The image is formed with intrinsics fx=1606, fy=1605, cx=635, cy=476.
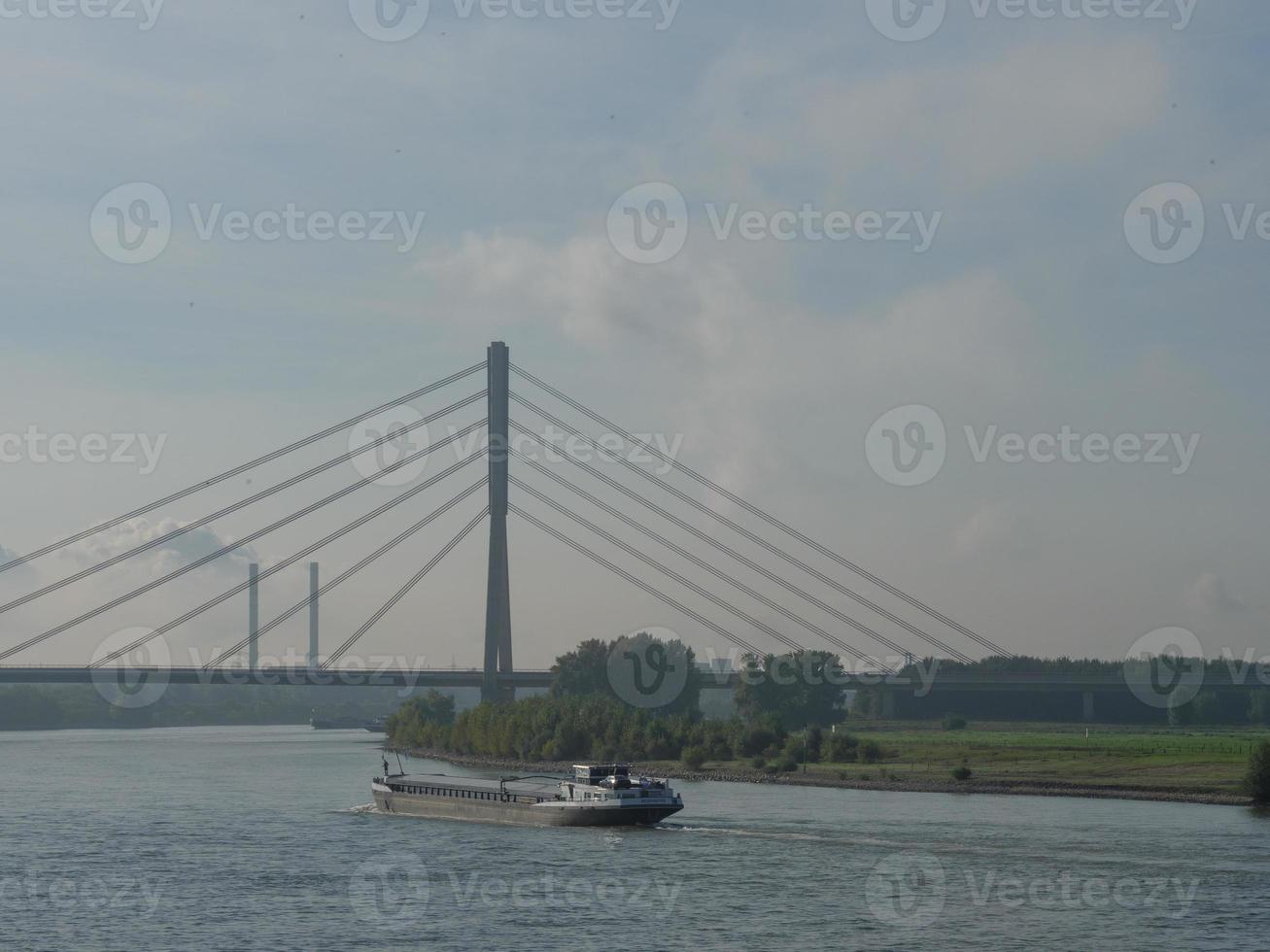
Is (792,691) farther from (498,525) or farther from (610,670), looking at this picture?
(498,525)

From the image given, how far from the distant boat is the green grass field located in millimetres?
22148

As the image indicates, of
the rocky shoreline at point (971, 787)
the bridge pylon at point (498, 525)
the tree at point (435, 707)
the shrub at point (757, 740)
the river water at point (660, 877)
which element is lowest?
the river water at point (660, 877)

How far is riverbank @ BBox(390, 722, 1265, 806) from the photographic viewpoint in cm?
8138

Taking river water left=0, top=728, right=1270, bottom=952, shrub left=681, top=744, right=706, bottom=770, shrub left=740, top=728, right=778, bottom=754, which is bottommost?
→ river water left=0, top=728, right=1270, bottom=952

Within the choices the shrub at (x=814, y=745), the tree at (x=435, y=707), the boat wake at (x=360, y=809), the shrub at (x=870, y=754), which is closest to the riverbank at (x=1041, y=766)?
the shrub at (x=870, y=754)

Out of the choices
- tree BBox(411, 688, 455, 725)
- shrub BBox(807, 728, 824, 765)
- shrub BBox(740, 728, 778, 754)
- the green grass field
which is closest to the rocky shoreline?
the green grass field

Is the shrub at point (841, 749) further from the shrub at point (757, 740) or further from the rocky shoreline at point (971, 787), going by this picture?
the rocky shoreline at point (971, 787)

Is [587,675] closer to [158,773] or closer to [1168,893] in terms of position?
[158,773]

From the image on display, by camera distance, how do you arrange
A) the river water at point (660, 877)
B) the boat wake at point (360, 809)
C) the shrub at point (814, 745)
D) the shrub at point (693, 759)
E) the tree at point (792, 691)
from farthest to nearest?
the tree at point (792, 691)
the shrub at point (693, 759)
the shrub at point (814, 745)
the boat wake at point (360, 809)
the river water at point (660, 877)

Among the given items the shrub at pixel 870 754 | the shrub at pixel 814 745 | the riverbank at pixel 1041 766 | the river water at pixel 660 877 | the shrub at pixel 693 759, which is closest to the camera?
the river water at pixel 660 877

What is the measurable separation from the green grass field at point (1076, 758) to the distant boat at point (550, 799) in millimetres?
22148

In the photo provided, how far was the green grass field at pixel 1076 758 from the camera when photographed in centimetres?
8425

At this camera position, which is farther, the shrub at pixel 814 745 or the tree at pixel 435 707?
the tree at pixel 435 707

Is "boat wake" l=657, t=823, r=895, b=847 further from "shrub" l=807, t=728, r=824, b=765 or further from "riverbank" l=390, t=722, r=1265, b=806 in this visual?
"shrub" l=807, t=728, r=824, b=765
